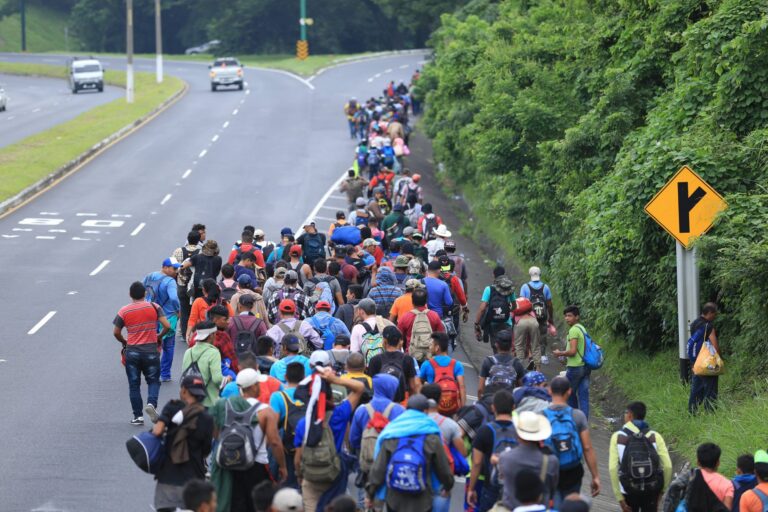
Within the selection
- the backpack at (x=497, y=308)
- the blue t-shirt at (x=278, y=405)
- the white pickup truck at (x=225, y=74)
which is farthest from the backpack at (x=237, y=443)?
the white pickup truck at (x=225, y=74)

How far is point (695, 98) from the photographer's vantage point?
59.4ft

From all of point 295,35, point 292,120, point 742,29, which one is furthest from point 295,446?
point 295,35

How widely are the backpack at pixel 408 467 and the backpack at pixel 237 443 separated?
124cm

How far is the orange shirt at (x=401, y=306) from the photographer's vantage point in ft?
48.4

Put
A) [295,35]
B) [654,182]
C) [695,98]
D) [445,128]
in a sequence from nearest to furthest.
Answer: [654,182]
[695,98]
[445,128]
[295,35]

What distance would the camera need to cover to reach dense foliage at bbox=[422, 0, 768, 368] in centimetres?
1590

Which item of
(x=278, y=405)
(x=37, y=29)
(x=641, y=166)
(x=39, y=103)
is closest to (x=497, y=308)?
(x=641, y=166)

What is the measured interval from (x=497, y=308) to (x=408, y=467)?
7376 mm

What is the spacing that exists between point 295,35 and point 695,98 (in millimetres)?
91766

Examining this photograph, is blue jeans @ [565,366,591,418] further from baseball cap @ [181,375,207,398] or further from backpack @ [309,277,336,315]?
baseball cap @ [181,375,207,398]

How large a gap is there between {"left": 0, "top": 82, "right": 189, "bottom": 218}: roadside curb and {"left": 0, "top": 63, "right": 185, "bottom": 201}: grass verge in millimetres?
177

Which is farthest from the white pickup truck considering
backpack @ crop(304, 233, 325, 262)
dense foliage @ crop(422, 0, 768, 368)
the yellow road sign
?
the yellow road sign

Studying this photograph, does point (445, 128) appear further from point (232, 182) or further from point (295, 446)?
point (295, 446)

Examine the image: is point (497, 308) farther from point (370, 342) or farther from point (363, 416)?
point (363, 416)
